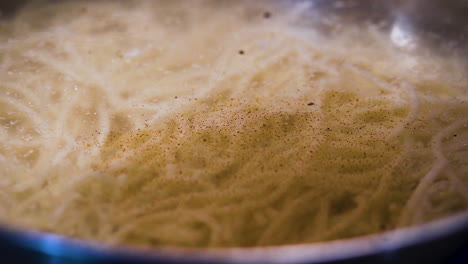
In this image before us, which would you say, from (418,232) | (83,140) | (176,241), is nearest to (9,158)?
(83,140)

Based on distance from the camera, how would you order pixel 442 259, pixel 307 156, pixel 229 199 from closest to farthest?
1. pixel 442 259
2. pixel 229 199
3. pixel 307 156

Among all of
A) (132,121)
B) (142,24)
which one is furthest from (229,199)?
(142,24)

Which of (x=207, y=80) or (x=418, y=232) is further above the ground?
(x=418, y=232)

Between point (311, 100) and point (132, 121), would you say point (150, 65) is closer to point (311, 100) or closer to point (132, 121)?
point (132, 121)

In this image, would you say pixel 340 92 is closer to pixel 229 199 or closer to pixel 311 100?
pixel 311 100

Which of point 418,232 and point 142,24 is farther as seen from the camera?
point 142,24

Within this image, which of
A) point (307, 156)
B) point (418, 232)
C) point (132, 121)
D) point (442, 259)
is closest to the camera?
point (418, 232)
